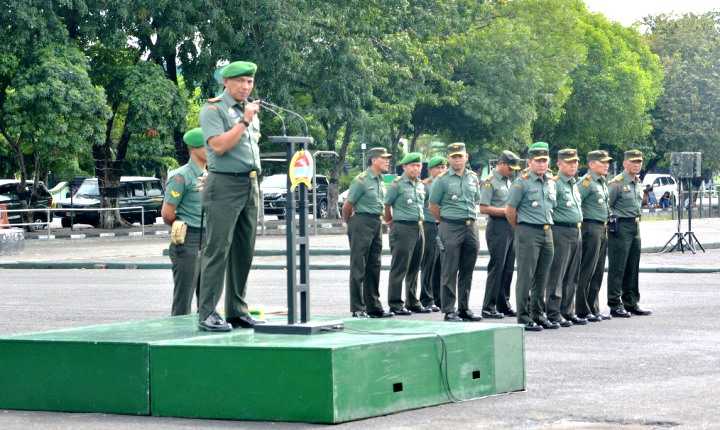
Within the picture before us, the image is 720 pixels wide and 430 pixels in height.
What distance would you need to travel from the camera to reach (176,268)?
12.8 metres

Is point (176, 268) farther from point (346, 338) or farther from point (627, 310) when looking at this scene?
point (627, 310)

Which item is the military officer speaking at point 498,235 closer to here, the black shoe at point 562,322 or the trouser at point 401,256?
the trouser at point 401,256

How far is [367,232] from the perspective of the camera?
56.2ft

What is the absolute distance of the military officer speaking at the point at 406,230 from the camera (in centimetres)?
1730

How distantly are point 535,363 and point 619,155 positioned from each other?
72668 mm

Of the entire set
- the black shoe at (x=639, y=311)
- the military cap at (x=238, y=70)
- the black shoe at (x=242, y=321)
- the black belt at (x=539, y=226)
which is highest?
the military cap at (x=238, y=70)

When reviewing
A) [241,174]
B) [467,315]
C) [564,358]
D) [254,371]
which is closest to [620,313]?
[467,315]

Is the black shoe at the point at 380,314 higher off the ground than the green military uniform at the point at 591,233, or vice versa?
the green military uniform at the point at 591,233

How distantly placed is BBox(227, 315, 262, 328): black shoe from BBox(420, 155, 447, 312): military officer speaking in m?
7.54

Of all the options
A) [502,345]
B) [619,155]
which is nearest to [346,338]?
[502,345]

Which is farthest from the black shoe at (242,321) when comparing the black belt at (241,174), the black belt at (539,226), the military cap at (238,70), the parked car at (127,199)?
the parked car at (127,199)

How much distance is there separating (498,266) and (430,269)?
1653mm

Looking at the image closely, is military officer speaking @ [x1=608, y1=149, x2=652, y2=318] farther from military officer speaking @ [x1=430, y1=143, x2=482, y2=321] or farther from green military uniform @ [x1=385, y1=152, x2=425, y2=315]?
green military uniform @ [x1=385, y1=152, x2=425, y2=315]

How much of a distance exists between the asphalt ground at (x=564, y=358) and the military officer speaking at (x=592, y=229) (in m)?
0.35
